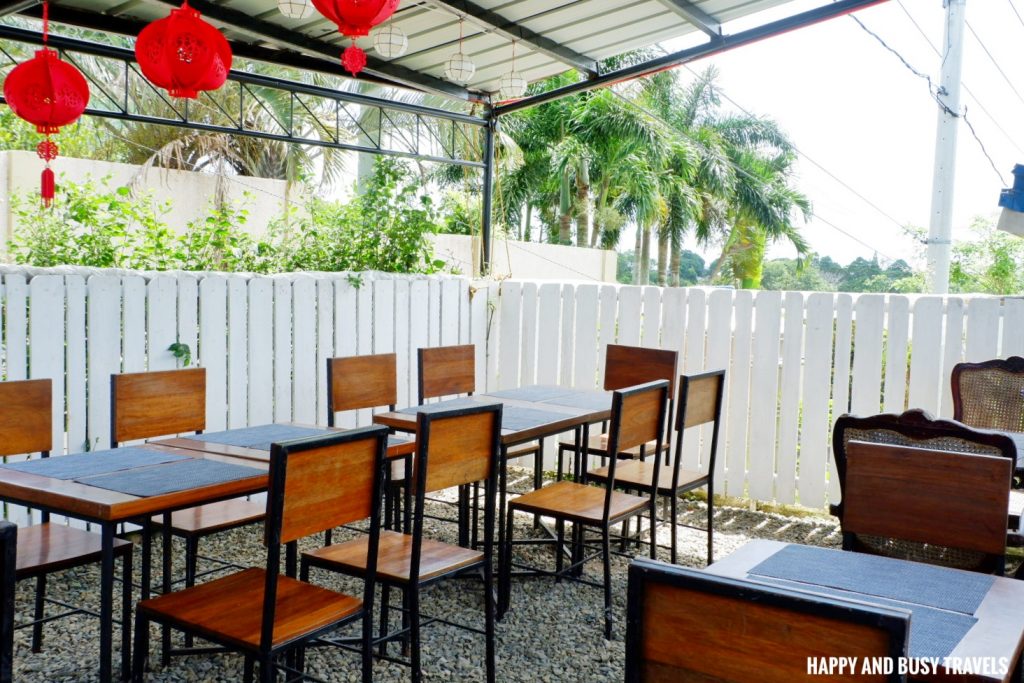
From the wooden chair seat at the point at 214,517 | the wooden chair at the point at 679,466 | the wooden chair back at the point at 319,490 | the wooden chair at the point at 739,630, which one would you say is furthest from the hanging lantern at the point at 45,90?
the wooden chair at the point at 739,630

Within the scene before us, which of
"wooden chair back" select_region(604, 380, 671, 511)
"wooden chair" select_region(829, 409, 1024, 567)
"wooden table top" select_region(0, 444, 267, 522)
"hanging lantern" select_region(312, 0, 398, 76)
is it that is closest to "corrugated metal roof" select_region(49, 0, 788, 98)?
"hanging lantern" select_region(312, 0, 398, 76)

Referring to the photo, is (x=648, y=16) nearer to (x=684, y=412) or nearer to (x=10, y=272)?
(x=684, y=412)

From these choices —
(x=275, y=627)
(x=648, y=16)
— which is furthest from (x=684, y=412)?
(x=648, y=16)

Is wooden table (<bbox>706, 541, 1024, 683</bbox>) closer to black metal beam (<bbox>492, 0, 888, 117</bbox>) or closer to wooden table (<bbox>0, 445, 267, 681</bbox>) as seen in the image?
wooden table (<bbox>0, 445, 267, 681</bbox>)

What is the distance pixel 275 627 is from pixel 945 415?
4.21 meters

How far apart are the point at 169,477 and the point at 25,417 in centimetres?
92

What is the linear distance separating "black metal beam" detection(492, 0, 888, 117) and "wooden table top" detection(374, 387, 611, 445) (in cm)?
256

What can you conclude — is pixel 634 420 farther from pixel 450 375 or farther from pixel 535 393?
pixel 450 375

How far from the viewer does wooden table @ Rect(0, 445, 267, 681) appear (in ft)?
7.98

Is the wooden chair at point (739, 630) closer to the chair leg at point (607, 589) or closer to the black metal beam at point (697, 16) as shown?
the chair leg at point (607, 589)

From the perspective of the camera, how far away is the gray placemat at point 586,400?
436 centimetres

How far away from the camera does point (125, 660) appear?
288cm

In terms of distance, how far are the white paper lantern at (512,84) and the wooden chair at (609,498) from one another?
242cm

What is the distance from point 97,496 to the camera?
2.50 meters
